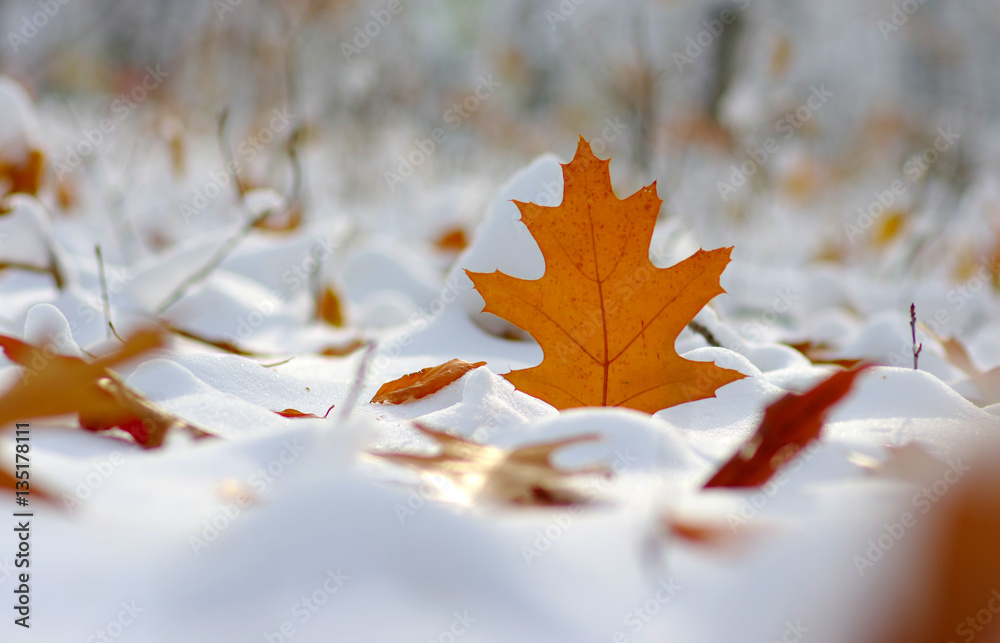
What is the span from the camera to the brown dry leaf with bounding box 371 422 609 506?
0.42 metres

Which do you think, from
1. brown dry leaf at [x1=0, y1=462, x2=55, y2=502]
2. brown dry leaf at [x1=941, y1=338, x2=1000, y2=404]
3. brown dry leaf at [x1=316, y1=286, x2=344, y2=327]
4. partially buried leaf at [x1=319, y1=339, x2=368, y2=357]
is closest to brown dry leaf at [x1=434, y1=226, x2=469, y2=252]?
brown dry leaf at [x1=316, y1=286, x2=344, y2=327]

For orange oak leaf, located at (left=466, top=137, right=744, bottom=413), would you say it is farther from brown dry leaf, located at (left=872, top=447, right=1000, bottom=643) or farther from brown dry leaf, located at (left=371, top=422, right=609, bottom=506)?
brown dry leaf, located at (left=872, top=447, right=1000, bottom=643)

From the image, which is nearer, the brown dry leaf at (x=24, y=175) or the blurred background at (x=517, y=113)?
the brown dry leaf at (x=24, y=175)

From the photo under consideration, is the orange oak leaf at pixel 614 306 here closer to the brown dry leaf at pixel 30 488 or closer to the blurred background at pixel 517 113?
the brown dry leaf at pixel 30 488

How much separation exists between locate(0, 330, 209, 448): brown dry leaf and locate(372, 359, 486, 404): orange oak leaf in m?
0.20

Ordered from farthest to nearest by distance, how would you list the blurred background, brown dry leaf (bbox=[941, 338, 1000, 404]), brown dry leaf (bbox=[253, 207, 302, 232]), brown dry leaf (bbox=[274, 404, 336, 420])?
the blurred background < brown dry leaf (bbox=[253, 207, 302, 232]) < brown dry leaf (bbox=[941, 338, 1000, 404]) < brown dry leaf (bbox=[274, 404, 336, 420])

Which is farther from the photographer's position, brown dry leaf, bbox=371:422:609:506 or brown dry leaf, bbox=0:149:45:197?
brown dry leaf, bbox=0:149:45:197

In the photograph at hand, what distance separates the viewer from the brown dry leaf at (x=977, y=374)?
32.3 inches

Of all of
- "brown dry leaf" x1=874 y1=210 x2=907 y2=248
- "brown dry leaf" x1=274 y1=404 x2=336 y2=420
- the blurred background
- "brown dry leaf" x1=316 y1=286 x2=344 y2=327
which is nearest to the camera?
"brown dry leaf" x1=274 y1=404 x2=336 y2=420

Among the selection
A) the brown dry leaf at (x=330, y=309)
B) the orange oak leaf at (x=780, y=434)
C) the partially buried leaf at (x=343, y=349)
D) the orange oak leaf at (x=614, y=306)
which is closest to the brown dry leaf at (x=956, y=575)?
the orange oak leaf at (x=780, y=434)

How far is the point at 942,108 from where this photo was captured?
610 cm

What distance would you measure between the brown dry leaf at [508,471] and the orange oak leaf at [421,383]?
22cm

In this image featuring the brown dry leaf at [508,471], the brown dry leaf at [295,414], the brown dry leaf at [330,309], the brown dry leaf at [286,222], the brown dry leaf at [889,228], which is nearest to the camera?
the brown dry leaf at [508,471]

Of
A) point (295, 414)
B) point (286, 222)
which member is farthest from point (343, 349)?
point (286, 222)
